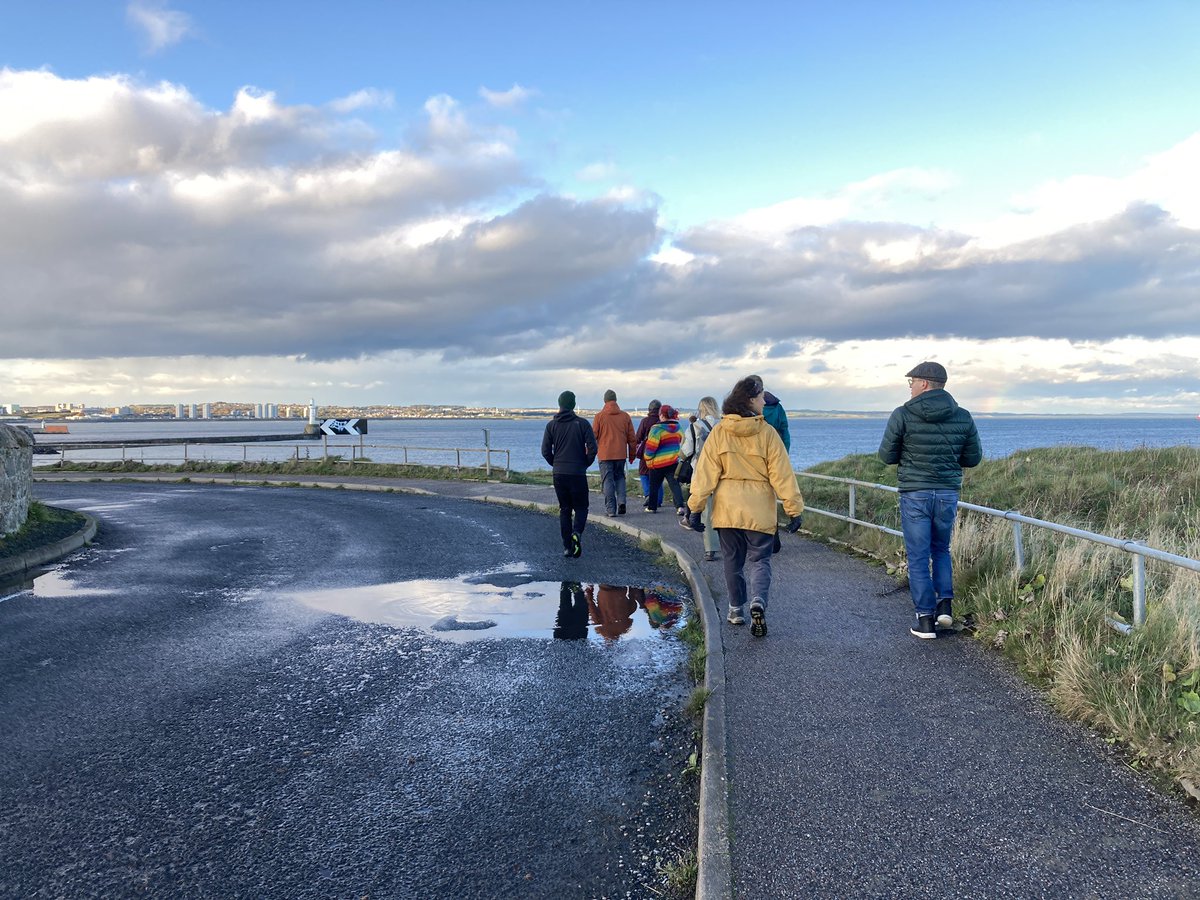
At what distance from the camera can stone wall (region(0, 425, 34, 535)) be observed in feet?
37.8

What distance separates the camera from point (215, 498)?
19844mm

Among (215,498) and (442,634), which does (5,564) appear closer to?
(442,634)

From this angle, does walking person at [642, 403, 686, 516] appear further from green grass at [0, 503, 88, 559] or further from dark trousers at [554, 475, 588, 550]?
green grass at [0, 503, 88, 559]

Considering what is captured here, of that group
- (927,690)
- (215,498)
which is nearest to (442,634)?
(927,690)

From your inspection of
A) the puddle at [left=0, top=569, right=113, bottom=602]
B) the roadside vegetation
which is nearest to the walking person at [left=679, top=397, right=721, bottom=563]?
the roadside vegetation

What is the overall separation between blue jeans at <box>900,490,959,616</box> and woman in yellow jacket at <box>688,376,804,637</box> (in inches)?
34.6

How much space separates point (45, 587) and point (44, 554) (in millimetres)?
2117

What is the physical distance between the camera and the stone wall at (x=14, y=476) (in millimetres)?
11531

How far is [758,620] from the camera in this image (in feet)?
20.8

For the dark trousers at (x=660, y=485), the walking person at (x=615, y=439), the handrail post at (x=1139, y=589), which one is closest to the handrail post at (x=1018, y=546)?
the handrail post at (x=1139, y=589)

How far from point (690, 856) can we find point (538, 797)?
3.00 feet

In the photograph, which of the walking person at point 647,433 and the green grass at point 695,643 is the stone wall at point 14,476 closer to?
the walking person at point 647,433

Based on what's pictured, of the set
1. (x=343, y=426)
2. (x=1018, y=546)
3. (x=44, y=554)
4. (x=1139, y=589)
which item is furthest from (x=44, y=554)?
(x=343, y=426)

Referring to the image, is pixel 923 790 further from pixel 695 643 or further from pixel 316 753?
pixel 316 753
